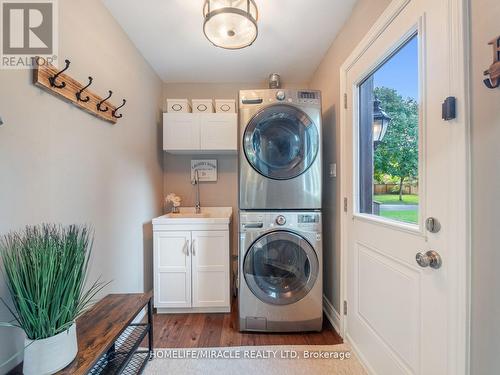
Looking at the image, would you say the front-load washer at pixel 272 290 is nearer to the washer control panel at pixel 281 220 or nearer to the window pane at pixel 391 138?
the washer control panel at pixel 281 220

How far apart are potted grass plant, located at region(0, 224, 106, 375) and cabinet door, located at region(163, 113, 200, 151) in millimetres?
1767

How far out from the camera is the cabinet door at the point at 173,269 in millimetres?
2180

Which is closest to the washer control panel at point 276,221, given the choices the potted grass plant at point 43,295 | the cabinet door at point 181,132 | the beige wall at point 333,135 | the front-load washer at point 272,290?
the front-load washer at point 272,290

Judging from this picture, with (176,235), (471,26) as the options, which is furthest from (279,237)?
(471,26)

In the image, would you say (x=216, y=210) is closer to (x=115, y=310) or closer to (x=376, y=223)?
(x=115, y=310)

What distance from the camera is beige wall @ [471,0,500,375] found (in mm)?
741

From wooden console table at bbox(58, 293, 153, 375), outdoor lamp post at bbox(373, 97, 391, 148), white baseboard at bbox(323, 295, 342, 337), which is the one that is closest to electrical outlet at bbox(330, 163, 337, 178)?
outdoor lamp post at bbox(373, 97, 391, 148)

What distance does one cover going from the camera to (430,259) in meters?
0.96

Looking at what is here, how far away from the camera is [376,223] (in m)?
1.38

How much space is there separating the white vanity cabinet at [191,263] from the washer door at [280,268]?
38cm

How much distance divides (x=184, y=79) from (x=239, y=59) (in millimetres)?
805

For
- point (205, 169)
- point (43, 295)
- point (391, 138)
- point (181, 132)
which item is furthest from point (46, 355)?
point (205, 169)

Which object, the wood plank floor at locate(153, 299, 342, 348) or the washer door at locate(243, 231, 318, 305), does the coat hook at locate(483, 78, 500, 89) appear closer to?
the washer door at locate(243, 231, 318, 305)
